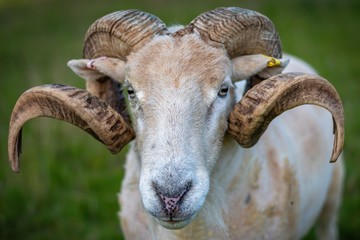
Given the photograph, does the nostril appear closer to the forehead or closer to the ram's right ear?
the forehead

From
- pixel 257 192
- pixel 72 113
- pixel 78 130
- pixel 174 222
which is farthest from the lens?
pixel 78 130

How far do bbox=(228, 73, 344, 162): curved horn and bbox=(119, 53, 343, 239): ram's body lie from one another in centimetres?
38

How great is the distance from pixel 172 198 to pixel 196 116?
63 centimetres

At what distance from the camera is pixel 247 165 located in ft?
14.8

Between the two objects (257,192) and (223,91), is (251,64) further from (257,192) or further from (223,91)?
(257,192)

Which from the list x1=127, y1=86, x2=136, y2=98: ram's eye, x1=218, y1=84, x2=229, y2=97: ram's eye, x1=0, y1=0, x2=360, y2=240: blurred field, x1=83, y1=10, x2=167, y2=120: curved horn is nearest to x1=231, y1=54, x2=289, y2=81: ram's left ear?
x1=218, y1=84, x2=229, y2=97: ram's eye

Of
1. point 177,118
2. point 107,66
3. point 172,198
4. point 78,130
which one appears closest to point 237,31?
point 177,118

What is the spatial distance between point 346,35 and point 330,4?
2701 mm

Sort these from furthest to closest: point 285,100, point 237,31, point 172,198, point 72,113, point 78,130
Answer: point 78,130 < point 237,31 < point 72,113 < point 285,100 < point 172,198

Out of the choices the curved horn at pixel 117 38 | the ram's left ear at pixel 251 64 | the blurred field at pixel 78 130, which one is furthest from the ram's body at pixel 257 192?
the blurred field at pixel 78 130

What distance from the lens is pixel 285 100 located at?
12.6 ft

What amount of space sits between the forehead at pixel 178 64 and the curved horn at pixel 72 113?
12.2 inches

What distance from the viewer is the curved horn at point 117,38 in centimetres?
409

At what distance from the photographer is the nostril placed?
3320 mm
